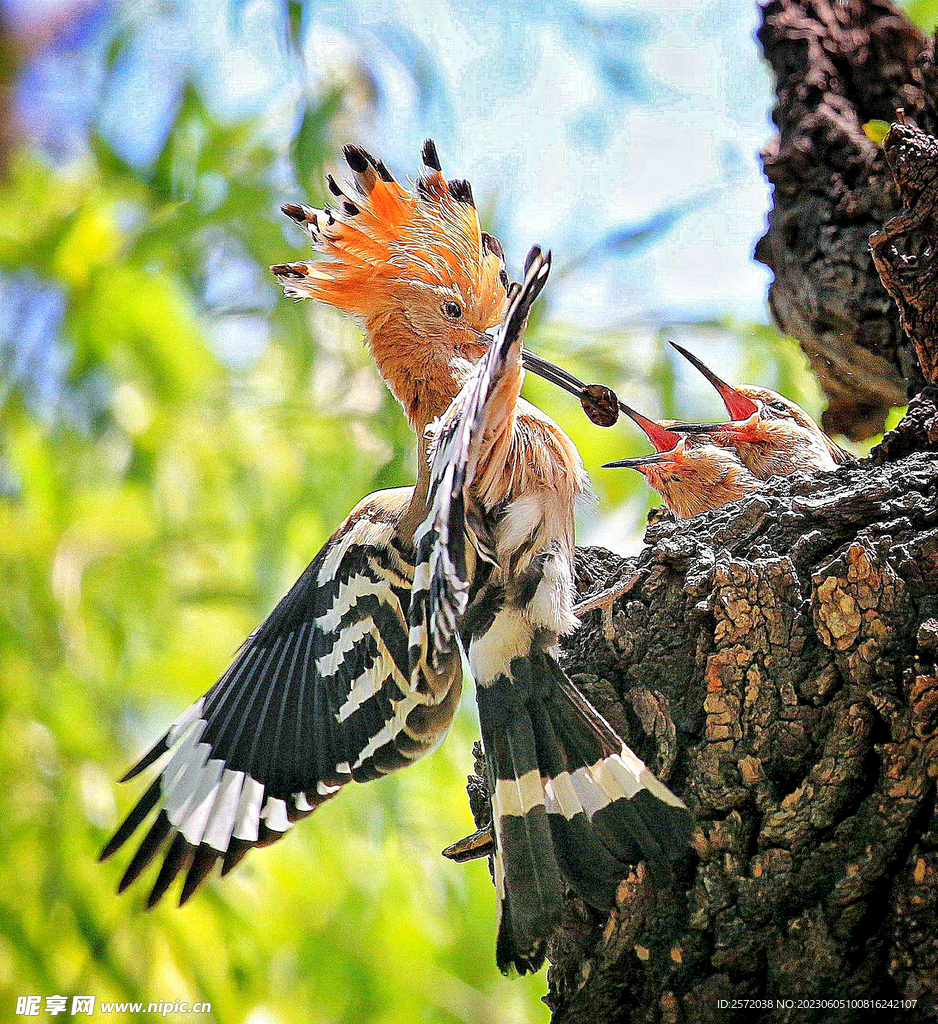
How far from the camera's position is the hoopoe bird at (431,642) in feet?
2.93

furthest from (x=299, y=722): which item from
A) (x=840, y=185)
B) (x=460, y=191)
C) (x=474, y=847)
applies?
(x=840, y=185)

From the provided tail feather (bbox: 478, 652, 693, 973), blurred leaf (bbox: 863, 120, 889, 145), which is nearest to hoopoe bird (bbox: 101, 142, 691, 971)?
tail feather (bbox: 478, 652, 693, 973)

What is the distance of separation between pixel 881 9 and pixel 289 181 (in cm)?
106

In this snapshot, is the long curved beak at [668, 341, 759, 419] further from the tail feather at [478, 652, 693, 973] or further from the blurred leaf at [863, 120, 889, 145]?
the tail feather at [478, 652, 693, 973]

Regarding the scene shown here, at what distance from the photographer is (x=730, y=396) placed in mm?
1388

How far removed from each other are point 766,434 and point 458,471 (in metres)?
0.62

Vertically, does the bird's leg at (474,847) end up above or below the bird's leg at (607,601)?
below

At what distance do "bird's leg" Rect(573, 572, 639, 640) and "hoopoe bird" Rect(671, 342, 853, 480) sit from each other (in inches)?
13.2

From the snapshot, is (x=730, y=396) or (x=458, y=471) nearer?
(x=458, y=471)

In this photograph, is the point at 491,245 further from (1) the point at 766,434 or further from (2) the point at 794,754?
(2) the point at 794,754

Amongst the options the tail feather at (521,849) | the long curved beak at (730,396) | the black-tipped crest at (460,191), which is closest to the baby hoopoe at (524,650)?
the tail feather at (521,849)

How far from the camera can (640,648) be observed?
97 centimetres

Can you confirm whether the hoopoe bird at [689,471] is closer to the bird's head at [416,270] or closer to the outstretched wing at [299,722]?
the bird's head at [416,270]

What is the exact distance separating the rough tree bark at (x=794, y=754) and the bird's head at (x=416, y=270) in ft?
1.09
